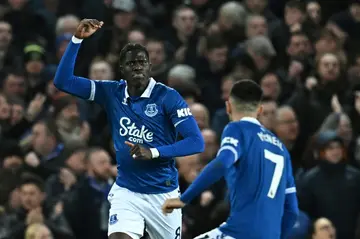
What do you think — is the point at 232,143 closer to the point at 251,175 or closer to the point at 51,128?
the point at 251,175

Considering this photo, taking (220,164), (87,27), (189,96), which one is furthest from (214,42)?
(220,164)

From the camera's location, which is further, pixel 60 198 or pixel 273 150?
pixel 60 198

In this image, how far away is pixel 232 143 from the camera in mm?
8562

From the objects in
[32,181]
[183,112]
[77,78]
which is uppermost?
[77,78]

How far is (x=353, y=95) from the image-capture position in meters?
15.0

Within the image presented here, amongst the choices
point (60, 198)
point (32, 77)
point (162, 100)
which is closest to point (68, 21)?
point (32, 77)

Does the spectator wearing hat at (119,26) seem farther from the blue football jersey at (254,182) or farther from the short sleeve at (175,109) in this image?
the blue football jersey at (254,182)

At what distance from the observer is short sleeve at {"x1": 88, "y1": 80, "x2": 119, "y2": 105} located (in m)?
10.5

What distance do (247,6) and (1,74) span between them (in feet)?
11.9

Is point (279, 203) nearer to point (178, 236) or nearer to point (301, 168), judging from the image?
point (178, 236)

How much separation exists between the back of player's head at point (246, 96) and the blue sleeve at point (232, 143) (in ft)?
0.83

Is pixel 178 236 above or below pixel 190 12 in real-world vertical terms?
below

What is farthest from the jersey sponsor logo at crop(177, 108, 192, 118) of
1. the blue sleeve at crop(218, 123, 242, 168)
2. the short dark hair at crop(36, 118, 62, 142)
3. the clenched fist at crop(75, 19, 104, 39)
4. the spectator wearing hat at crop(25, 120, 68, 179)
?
the short dark hair at crop(36, 118, 62, 142)

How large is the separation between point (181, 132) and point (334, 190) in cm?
396
